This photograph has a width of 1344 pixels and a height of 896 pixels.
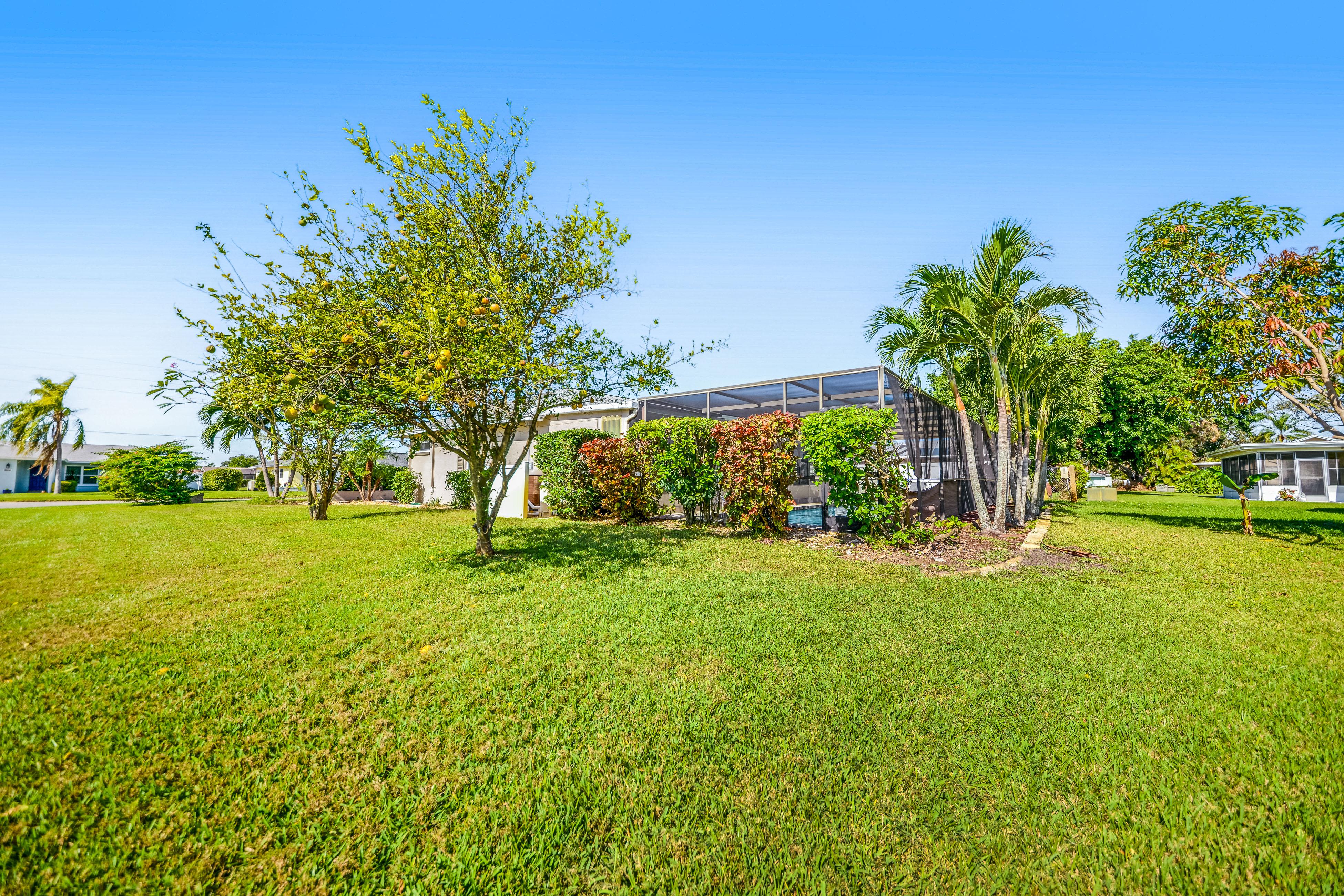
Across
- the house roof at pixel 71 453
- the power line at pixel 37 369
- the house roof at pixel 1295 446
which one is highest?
the power line at pixel 37 369

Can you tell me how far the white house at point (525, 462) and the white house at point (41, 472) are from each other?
73.2ft

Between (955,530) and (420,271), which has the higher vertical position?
(420,271)

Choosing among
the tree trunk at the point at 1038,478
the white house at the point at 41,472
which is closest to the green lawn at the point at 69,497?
the white house at the point at 41,472

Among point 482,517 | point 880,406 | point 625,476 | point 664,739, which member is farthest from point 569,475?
point 880,406

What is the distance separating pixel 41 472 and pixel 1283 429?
5725 cm

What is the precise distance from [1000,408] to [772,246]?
5220 mm

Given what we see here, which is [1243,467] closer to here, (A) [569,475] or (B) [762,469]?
(B) [762,469]

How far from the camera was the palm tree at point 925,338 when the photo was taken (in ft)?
31.6

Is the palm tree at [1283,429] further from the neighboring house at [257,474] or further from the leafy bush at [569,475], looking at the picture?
the neighboring house at [257,474]

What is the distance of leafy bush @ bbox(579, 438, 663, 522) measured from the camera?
10.6 meters

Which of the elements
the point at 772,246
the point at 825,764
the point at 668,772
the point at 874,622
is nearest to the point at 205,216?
the point at 668,772

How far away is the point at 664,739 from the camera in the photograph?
8.28 feet

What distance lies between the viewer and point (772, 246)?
31.8 ft

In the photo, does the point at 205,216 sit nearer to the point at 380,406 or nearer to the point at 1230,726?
the point at 380,406
